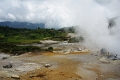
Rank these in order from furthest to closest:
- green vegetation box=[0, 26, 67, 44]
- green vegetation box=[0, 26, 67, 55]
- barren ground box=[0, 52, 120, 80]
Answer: green vegetation box=[0, 26, 67, 44], green vegetation box=[0, 26, 67, 55], barren ground box=[0, 52, 120, 80]

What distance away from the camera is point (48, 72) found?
15070mm

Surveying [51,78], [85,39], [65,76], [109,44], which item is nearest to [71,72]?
[65,76]

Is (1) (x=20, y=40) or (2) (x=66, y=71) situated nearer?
(2) (x=66, y=71)

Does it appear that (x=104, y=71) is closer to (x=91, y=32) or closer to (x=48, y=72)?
(x=48, y=72)

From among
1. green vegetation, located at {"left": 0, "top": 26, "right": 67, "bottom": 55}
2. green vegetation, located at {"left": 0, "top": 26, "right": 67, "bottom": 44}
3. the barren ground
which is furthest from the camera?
green vegetation, located at {"left": 0, "top": 26, "right": 67, "bottom": 44}

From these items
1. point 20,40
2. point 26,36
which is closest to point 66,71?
point 20,40

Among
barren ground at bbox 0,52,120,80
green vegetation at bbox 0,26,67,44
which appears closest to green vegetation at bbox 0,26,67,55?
green vegetation at bbox 0,26,67,44

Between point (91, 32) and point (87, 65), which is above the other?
point (91, 32)

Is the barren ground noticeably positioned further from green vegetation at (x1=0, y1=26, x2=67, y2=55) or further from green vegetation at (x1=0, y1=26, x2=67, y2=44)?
green vegetation at (x1=0, y1=26, x2=67, y2=44)

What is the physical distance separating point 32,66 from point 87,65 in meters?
5.13

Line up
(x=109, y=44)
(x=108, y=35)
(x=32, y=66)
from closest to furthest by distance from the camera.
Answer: (x=32, y=66)
(x=109, y=44)
(x=108, y=35)

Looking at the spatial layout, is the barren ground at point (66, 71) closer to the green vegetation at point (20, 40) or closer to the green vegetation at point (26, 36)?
the green vegetation at point (20, 40)

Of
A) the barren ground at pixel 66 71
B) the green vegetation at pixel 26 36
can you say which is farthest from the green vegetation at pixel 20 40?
the barren ground at pixel 66 71

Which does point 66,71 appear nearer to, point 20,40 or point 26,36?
point 20,40
